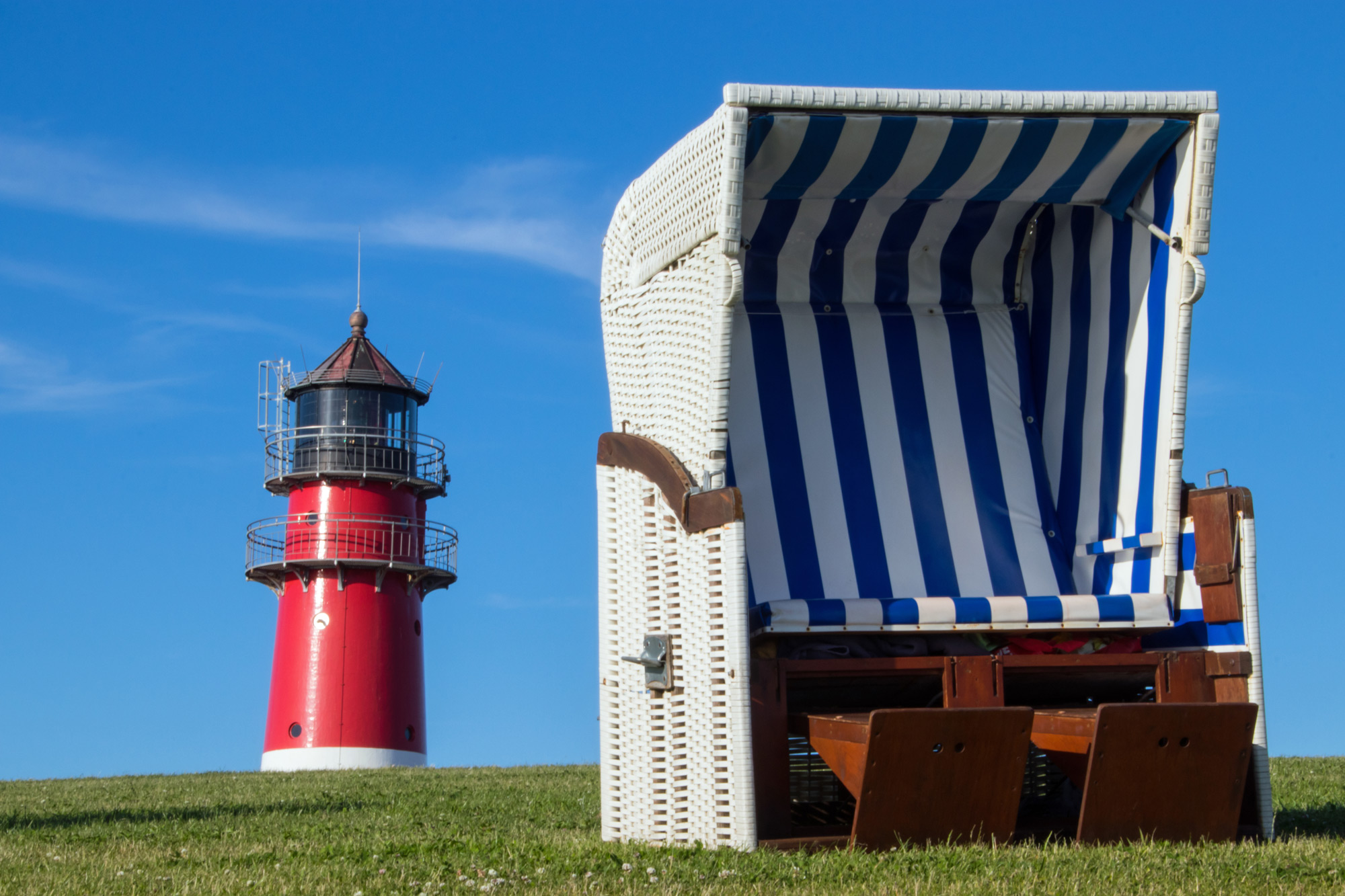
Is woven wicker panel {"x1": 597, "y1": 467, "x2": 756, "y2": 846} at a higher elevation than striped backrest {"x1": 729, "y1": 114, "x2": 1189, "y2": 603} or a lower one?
lower

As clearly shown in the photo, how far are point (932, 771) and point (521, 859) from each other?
147 centimetres

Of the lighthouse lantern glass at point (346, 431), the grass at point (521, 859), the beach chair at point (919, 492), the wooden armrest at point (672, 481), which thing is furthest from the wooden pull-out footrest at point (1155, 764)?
the lighthouse lantern glass at point (346, 431)

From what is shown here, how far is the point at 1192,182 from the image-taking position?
5492 millimetres

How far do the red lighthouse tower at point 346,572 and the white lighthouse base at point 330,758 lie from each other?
2 cm

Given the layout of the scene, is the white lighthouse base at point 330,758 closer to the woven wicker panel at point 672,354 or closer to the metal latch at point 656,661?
the woven wicker panel at point 672,354

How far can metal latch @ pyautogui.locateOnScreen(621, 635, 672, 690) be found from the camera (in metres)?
5.27

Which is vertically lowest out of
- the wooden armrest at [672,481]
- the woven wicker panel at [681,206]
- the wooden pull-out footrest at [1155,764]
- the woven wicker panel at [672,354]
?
Result: the wooden pull-out footrest at [1155,764]

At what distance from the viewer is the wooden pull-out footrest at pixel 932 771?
4453 mm

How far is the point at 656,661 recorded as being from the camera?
17.3 feet

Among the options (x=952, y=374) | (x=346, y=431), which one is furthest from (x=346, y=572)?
(x=952, y=374)

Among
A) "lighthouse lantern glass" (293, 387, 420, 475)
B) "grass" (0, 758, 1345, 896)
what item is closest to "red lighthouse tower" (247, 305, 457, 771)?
"lighthouse lantern glass" (293, 387, 420, 475)

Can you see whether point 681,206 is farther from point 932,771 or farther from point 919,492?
point 932,771

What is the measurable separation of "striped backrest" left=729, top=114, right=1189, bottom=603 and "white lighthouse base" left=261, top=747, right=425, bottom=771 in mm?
13697

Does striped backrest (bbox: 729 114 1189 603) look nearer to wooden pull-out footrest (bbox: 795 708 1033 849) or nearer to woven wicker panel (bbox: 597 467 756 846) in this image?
woven wicker panel (bbox: 597 467 756 846)
